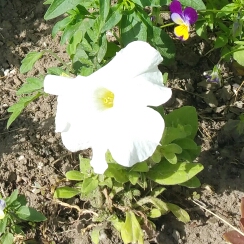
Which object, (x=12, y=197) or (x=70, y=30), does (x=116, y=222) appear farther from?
(x=70, y=30)

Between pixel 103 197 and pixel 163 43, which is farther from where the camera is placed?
pixel 163 43

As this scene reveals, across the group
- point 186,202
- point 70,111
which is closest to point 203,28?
point 186,202

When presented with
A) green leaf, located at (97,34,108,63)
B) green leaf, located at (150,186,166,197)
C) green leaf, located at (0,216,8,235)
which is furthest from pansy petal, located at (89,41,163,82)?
green leaf, located at (0,216,8,235)

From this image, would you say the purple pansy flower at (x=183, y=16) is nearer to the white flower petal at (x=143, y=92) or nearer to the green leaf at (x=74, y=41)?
the green leaf at (x=74, y=41)

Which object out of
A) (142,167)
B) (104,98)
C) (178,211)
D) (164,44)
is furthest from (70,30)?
(178,211)

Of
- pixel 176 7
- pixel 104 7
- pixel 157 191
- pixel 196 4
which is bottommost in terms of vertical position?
pixel 157 191

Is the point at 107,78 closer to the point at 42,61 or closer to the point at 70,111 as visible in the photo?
the point at 70,111

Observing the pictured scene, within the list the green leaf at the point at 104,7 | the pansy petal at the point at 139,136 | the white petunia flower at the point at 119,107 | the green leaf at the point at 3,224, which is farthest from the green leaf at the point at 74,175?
the green leaf at the point at 104,7
